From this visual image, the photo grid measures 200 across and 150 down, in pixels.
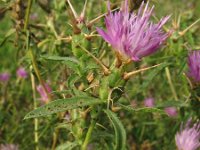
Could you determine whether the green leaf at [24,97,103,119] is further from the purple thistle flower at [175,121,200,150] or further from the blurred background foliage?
the purple thistle flower at [175,121,200,150]

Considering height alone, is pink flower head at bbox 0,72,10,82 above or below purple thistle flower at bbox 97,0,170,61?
below

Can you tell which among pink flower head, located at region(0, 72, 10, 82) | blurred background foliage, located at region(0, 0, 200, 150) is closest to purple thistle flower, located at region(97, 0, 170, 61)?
blurred background foliage, located at region(0, 0, 200, 150)

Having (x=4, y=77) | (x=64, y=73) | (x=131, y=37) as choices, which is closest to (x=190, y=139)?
(x=64, y=73)

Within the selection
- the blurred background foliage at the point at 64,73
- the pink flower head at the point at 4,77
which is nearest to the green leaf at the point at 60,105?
the blurred background foliage at the point at 64,73

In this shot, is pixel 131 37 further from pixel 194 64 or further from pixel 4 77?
pixel 4 77

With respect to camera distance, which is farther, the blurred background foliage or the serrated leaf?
the blurred background foliage

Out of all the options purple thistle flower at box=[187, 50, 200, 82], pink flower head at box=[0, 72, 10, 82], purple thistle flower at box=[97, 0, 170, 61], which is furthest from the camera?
pink flower head at box=[0, 72, 10, 82]

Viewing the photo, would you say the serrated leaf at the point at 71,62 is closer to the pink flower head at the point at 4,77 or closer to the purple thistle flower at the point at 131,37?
the purple thistle flower at the point at 131,37

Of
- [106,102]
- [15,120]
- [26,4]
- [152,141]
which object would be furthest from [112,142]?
→ [15,120]
